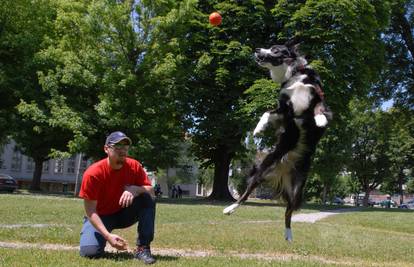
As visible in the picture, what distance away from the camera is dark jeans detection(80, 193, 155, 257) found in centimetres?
659

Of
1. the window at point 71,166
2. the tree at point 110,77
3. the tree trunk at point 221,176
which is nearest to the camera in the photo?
the tree at point 110,77

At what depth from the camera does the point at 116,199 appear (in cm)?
689

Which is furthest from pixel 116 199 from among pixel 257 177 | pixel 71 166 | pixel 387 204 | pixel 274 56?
pixel 387 204

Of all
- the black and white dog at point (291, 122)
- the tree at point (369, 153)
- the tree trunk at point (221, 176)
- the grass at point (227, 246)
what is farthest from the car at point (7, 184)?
the tree at point (369, 153)

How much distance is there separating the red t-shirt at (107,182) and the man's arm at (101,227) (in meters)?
0.10

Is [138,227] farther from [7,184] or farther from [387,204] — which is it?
[387,204]

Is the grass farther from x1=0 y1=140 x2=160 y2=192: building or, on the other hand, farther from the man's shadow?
x1=0 y1=140 x2=160 y2=192: building

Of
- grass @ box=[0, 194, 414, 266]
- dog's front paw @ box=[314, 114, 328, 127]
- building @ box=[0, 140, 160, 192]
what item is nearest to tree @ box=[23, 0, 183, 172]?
grass @ box=[0, 194, 414, 266]

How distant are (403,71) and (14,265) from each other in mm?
31198

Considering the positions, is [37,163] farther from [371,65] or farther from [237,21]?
[371,65]

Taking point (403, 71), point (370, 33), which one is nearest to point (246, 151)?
point (370, 33)

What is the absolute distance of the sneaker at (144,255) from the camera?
6403 mm

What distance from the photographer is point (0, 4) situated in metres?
31.3

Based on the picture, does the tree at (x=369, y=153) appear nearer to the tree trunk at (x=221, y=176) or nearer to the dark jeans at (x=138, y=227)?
the tree trunk at (x=221, y=176)
